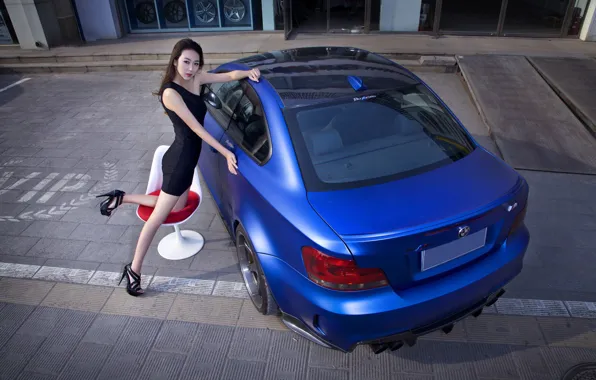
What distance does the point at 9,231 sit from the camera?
4.24 m

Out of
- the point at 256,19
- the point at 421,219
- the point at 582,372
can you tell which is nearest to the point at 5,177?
the point at 421,219

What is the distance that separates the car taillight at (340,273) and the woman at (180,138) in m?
1.06

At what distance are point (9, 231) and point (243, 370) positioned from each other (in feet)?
10.3

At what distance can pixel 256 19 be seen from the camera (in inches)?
466

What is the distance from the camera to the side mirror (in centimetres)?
380

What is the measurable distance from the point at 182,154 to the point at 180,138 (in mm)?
125

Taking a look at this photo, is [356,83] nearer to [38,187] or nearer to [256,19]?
[38,187]

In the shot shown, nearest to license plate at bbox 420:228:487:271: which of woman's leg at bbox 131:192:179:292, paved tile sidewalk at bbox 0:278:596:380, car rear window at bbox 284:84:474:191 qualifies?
car rear window at bbox 284:84:474:191

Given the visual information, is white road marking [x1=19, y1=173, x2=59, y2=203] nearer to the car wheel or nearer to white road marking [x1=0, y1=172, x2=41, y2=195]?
white road marking [x1=0, y1=172, x2=41, y2=195]

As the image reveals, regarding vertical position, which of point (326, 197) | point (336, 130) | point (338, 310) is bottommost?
point (338, 310)

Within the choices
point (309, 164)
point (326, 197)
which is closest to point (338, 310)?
point (326, 197)

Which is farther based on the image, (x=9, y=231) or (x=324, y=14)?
(x=324, y=14)

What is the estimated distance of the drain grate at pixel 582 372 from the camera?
262cm

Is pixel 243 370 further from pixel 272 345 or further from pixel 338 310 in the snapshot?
pixel 338 310
